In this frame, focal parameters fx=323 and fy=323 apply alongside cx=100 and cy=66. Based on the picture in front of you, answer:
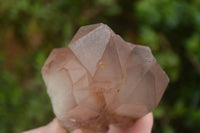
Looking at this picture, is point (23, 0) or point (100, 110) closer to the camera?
point (100, 110)

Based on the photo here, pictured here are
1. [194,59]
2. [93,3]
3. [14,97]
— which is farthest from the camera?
[93,3]

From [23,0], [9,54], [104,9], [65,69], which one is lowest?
[9,54]

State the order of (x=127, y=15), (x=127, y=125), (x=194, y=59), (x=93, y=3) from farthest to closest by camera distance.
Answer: (x=127, y=15) < (x=93, y=3) < (x=194, y=59) < (x=127, y=125)

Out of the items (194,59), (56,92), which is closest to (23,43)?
(194,59)

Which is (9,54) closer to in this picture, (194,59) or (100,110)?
(194,59)

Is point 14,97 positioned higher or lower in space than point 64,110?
lower

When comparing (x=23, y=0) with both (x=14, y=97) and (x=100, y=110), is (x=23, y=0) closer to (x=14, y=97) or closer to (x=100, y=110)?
(x=14, y=97)
